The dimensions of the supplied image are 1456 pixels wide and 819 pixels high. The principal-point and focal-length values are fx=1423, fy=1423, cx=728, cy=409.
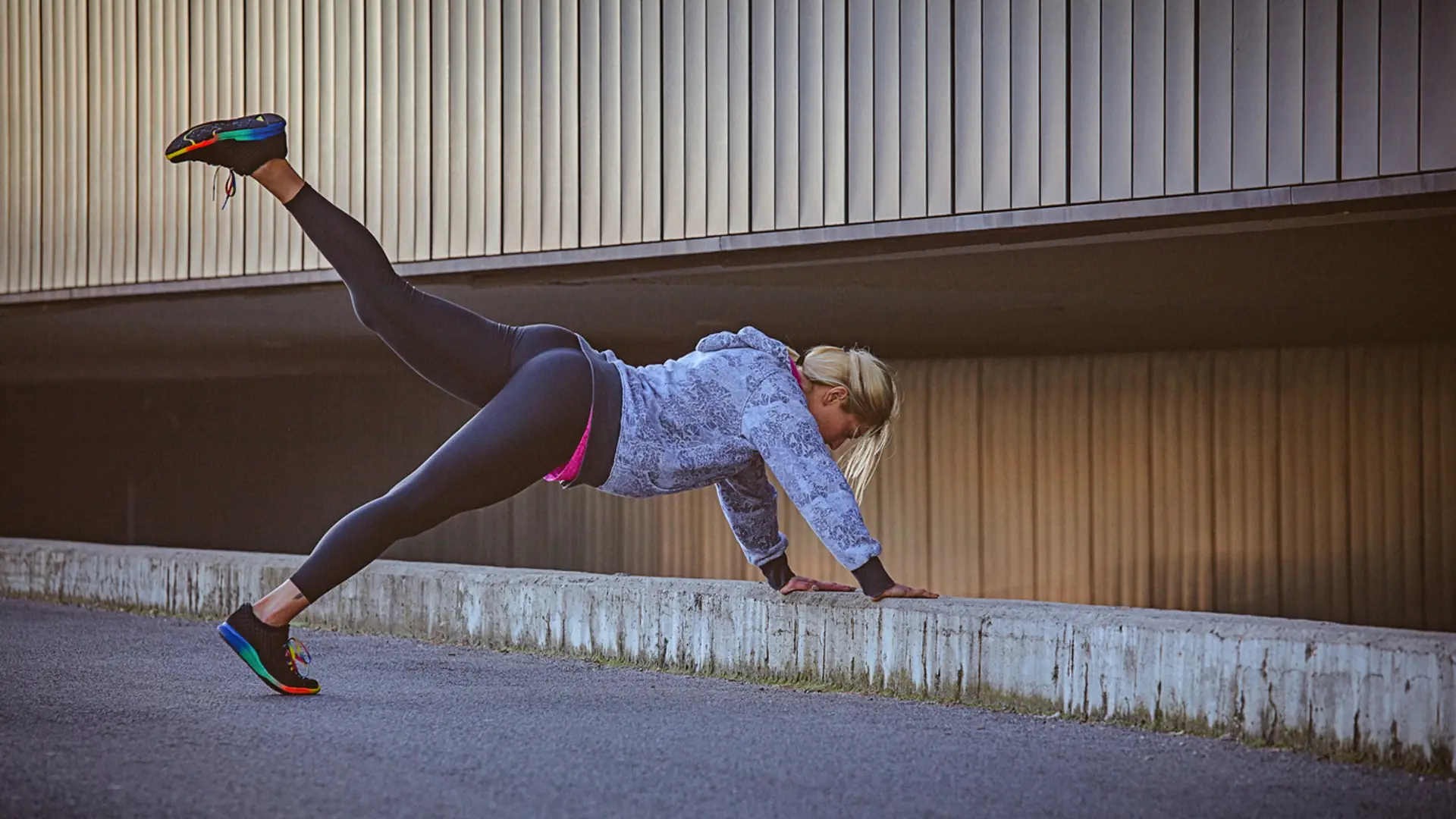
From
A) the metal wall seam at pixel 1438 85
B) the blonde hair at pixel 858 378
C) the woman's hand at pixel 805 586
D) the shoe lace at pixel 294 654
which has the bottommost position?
the shoe lace at pixel 294 654

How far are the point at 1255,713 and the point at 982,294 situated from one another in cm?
479

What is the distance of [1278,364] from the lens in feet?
37.3

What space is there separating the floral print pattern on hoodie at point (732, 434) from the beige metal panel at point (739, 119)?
7.94ft

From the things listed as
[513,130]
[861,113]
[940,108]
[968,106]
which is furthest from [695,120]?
[968,106]

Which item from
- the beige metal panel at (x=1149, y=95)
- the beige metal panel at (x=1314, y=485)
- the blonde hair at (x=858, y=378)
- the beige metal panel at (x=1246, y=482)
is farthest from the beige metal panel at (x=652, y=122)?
the beige metal panel at (x=1314, y=485)

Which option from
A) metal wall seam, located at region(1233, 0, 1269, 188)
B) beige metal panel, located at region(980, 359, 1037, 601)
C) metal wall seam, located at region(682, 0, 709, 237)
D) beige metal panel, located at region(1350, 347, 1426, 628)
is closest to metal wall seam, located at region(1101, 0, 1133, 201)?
metal wall seam, located at region(1233, 0, 1269, 188)

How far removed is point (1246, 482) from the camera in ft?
37.7

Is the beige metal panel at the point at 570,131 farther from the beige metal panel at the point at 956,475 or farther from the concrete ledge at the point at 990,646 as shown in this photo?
the beige metal panel at the point at 956,475

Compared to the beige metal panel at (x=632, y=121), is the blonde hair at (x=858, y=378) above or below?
below

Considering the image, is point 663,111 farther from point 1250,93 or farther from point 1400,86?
point 1400,86

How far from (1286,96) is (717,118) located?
2871 millimetres

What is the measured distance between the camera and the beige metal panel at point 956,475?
41.5 feet

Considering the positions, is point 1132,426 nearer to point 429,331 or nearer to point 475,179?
point 475,179

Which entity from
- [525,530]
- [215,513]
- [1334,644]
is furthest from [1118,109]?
[215,513]
